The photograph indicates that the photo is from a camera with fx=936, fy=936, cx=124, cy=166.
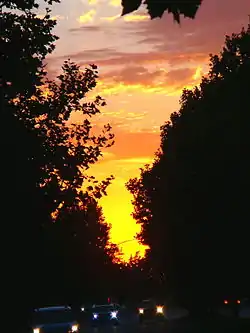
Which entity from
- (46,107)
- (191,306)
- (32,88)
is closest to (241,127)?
(46,107)

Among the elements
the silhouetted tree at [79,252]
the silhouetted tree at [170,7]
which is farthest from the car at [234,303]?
the silhouetted tree at [170,7]

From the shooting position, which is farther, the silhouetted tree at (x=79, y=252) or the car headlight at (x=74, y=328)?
the silhouetted tree at (x=79, y=252)

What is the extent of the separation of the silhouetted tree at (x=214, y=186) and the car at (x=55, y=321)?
54.8ft

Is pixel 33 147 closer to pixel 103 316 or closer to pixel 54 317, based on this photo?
pixel 54 317

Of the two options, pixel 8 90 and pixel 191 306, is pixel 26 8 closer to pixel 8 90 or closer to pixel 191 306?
pixel 8 90

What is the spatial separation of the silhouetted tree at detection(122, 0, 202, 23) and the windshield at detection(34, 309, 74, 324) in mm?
29187

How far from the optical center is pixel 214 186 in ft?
163

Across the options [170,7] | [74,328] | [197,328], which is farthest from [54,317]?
[170,7]

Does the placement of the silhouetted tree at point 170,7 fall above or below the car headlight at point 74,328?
below

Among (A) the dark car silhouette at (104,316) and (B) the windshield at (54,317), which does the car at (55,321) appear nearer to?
(B) the windshield at (54,317)

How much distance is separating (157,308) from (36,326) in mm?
54242

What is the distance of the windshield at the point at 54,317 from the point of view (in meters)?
33.0

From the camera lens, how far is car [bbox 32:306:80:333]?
3195 cm

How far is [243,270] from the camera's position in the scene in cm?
5328
